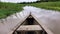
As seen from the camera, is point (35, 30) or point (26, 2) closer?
point (35, 30)

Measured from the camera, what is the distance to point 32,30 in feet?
8.00

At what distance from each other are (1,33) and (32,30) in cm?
38

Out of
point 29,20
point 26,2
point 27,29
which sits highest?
point 27,29

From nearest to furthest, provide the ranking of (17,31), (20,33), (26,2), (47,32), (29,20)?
(47,32) < (17,31) < (20,33) < (29,20) < (26,2)

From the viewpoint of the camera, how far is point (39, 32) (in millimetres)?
2486

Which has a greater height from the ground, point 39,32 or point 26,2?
point 39,32

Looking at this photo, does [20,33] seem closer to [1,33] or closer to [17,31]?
[17,31]

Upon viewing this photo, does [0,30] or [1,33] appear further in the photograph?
[0,30]

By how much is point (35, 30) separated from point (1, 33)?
42cm

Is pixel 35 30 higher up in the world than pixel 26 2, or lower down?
higher up

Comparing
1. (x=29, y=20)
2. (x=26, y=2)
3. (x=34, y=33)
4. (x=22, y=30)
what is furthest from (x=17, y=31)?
(x=26, y=2)

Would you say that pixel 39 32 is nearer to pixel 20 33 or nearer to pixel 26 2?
pixel 20 33

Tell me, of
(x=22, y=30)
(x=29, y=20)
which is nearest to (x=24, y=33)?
(x=22, y=30)

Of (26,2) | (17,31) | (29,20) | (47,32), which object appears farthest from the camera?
(26,2)
